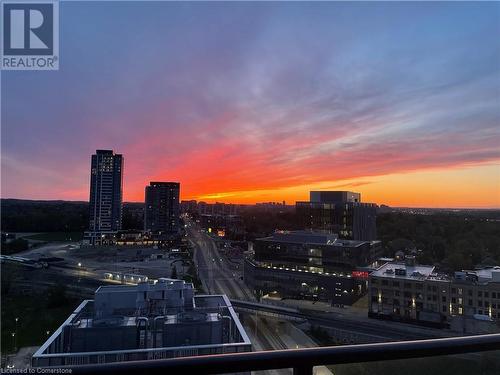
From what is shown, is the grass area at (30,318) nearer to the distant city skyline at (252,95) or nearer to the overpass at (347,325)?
the distant city skyline at (252,95)

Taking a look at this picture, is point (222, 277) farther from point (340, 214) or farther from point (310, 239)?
point (340, 214)

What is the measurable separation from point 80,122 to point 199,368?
7603 millimetres

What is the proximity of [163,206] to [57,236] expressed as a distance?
374 inches

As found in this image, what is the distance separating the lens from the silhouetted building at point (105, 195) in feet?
38.5

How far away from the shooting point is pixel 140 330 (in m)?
2.74

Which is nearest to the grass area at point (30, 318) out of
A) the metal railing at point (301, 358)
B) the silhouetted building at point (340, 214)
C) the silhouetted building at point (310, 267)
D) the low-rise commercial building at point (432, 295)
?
the metal railing at point (301, 358)

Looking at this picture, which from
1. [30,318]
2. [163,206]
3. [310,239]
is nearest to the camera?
[30,318]

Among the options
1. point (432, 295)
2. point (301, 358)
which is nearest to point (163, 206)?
point (432, 295)

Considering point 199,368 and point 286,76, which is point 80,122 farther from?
point 199,368

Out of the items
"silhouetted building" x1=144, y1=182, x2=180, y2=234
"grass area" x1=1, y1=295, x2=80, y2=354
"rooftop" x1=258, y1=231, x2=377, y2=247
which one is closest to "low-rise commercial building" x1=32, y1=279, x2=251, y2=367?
"grass area" x1=1, y1=295, x2=80, y2=354

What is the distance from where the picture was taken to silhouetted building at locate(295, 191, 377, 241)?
15.1 m

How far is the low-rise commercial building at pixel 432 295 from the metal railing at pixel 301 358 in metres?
7.07

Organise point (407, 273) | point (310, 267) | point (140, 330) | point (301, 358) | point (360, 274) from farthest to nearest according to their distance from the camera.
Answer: point (310, 267) → point (360, 274) → point (407, 273) → point (140, 330) → point (301, 358)

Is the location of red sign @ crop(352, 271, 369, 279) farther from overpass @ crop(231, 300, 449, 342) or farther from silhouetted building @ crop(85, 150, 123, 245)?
silhouetted building @ crop(85, 150, 123, 245)
